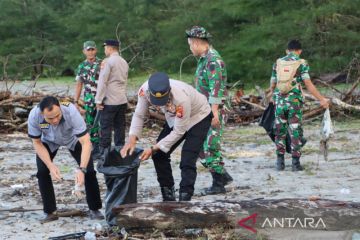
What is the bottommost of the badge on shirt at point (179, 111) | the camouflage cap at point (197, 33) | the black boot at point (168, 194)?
the black boot at point (168, 194)

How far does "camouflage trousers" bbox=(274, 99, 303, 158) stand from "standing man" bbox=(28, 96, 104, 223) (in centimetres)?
354

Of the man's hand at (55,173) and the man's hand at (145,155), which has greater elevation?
the man's hand at (145,155)

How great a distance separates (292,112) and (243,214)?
400cm

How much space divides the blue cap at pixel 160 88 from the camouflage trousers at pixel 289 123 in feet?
12.1

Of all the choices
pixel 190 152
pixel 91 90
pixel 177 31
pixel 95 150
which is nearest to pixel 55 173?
pixel 190 152

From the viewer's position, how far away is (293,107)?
10.1 metres

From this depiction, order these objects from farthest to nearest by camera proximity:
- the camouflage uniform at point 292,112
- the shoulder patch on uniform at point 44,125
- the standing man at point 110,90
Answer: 1. the standing man at point 110,90
2. the camouflage uniform at point 292,112
3. the shoulder patch on uniform at point 44,125

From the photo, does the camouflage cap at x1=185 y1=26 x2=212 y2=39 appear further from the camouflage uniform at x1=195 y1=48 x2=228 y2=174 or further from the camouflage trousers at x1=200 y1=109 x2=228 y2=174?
the camouflage trousers at x1=200 y1=109 x2=228 y2=174

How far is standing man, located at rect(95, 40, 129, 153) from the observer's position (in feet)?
36.3

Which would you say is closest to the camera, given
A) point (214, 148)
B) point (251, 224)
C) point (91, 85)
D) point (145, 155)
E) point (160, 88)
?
point (251, 224)

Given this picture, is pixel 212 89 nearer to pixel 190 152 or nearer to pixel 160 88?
pixel 190 152

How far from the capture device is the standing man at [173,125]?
6.88 meters

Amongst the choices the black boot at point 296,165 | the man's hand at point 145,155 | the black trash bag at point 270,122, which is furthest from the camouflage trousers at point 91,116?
the man's hand at point 145,155

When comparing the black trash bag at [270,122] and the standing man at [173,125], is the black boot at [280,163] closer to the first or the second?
the black trash bag at [270,122]
